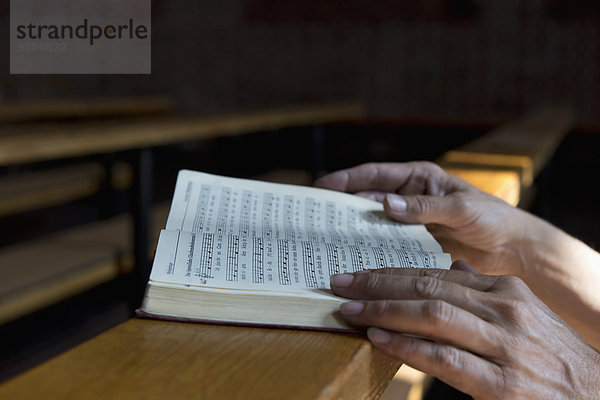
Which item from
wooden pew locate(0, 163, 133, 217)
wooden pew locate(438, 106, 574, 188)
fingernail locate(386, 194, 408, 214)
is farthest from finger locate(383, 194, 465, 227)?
wooden pew locate(0, 163, 133, 217)

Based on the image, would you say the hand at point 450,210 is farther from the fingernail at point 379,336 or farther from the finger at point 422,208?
the fingernail at point 379,336

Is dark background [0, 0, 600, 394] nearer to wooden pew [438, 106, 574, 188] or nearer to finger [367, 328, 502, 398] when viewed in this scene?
wooden pew [438, 106, 574, 188]

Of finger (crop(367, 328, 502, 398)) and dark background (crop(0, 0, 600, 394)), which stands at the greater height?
dark background (crop(0, 0, 600, 394))

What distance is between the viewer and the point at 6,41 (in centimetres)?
811

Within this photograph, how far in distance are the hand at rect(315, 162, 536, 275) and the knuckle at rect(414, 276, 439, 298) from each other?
0.28 metres

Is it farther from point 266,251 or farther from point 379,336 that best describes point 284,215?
point 379,336

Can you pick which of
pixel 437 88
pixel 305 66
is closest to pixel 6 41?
pixel 305 66

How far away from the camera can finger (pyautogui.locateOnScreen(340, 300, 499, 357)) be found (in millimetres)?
503

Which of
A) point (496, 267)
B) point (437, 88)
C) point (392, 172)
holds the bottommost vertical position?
point (496, 267)

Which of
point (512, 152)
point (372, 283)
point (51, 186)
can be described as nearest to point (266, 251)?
point (372, 283)

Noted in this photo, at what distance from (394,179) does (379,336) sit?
0.54 meters

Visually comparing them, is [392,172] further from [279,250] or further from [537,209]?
[537,209]

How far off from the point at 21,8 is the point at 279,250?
844cm

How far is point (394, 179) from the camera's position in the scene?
3.36ft
